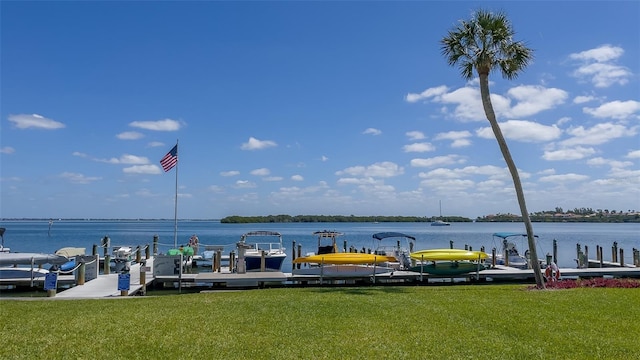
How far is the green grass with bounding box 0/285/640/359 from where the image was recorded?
332 inches

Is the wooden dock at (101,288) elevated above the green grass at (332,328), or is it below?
below

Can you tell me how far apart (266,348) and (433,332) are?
3.35 m

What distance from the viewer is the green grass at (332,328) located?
8445 mm

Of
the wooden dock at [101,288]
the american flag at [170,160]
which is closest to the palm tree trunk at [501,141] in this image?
the wooden dock at [101,288]

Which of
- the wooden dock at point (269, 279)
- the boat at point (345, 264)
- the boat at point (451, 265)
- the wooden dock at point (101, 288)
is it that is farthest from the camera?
the boat at point (451, 265)

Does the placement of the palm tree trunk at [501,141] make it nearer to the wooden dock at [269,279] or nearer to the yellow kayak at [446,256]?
the yellow kayak at [446,256]

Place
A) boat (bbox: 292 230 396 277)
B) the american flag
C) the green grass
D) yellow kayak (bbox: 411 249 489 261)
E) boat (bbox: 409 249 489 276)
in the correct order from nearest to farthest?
the green grass → boat (bbox: 292 230 396 277) → yellow kayak (bbox: 411 249 489 261) → boat (bbox: 409 249 489 276) → the american flag

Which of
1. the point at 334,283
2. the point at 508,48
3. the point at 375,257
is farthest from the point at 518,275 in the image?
the point at 508,48

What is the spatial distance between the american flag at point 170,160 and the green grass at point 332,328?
1282 centimetres

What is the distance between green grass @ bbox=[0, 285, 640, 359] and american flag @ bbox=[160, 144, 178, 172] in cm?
1282

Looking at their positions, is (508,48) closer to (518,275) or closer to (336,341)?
(518,275)

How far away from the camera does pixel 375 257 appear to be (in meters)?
22.9

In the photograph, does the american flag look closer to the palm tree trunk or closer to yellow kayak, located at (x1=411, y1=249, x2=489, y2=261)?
yellow kayak, located at (x1=411, y1=249, x2=489, y2=261)

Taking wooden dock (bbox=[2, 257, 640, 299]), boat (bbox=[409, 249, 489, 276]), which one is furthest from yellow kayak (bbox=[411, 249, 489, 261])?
wooden dock (bbox=[2, 257, 640, 299])
